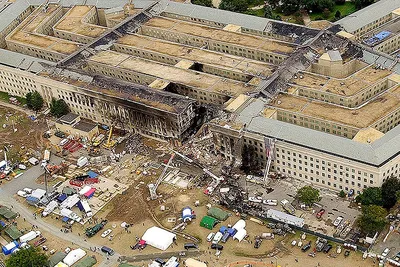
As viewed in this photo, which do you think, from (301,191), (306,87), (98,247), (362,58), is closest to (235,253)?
(301,191)

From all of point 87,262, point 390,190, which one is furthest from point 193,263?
point 390,190

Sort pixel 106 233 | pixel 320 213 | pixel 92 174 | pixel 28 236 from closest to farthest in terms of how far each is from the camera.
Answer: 1. pixel 320 213
2. pixel 106 233
3. pixel 28 236
4. pixel 92 174

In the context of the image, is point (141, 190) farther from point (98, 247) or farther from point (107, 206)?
point (98, 247)

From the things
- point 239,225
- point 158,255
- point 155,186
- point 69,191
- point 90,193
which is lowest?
point 158,255

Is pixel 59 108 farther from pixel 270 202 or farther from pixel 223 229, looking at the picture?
pixel 270 202

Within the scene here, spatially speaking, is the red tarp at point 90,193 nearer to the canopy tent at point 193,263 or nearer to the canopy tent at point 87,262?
the canopy tent at point 87,262

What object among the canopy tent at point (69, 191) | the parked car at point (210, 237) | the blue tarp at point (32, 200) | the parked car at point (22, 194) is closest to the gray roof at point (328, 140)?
the parked car at point (210, 237)

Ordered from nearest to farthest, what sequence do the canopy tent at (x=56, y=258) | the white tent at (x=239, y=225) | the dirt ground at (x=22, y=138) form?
the canopy tent at (x=56, y=258) < the white tent at (x=239, y=225) < the dirt ground at (x=22, y=138)

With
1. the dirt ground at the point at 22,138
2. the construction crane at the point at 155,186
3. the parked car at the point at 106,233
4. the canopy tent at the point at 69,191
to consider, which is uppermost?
the dirt ground at the point at 22,138
